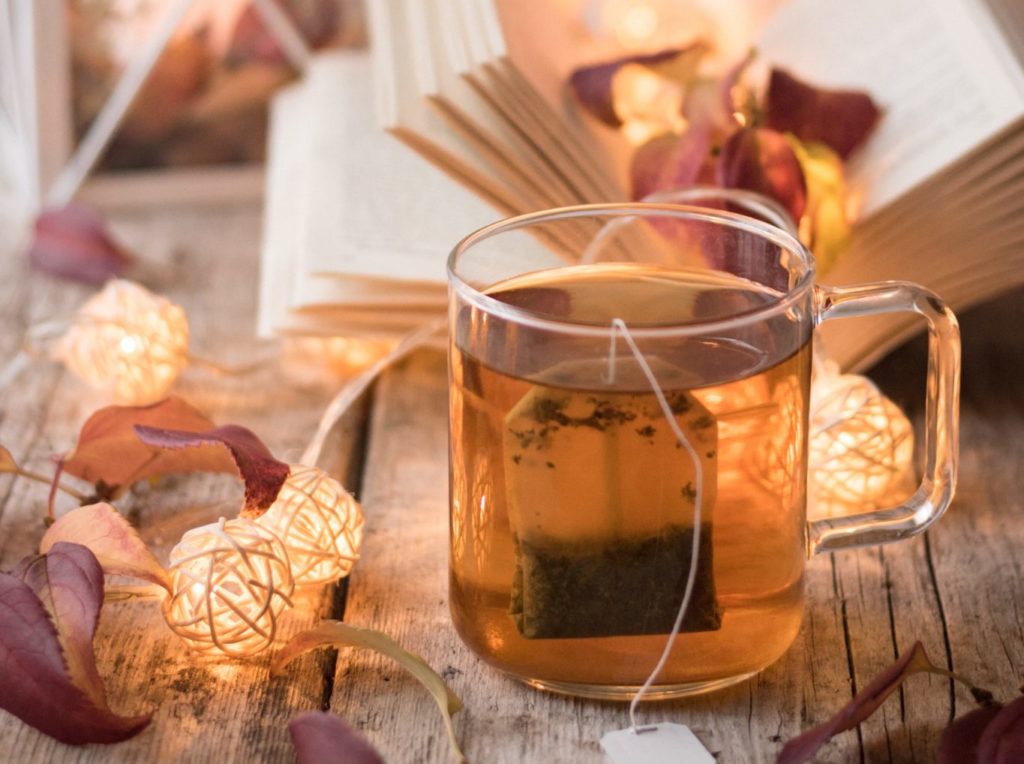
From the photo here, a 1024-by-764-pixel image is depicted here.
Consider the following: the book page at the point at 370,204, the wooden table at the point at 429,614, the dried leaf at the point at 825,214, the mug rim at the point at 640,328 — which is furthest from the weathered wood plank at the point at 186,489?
the dried leaf at the point at 825,214

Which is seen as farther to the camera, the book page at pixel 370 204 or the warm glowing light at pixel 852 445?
the book page at pixel 370 204

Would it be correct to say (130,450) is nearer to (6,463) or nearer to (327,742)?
(6,463)

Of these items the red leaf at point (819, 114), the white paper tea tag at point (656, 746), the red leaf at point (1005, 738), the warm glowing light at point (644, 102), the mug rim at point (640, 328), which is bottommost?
the white paper tea tag at point (656, 746)

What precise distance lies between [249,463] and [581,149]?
33 cm

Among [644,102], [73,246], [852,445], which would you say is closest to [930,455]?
[852,445]

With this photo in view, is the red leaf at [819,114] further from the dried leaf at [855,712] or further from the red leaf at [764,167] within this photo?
the dried leaf at [855,712]

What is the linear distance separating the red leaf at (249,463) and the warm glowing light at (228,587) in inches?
0.5

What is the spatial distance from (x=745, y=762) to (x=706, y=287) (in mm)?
214

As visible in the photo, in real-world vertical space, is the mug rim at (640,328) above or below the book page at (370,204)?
above

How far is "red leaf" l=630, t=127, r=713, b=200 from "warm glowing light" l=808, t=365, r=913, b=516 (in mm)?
159

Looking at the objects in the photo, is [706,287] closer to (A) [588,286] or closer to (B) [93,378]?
(A) [588,286]

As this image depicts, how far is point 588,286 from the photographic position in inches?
24.1

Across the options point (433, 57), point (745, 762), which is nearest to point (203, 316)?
point (433, 57)

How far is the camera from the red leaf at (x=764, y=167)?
0.82m
